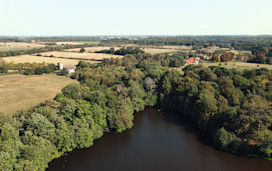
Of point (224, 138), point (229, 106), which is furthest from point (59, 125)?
point (229, 106)

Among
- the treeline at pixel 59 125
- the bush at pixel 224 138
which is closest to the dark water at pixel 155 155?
the bush at pixel 224 138

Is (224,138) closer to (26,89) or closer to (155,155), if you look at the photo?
(155,155)

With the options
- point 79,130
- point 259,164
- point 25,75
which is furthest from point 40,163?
point 25,75

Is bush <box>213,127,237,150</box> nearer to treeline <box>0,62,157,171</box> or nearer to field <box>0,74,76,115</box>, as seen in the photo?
treeline <box>0,62,157,171</box>

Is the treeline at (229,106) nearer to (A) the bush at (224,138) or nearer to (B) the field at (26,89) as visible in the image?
(A) the bush at (224,138)

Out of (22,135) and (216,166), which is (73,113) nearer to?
(22,135)
